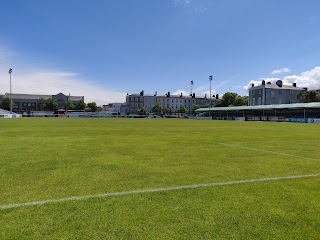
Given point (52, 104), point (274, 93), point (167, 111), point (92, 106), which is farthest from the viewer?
point (167, 111)

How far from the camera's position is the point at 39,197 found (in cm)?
535

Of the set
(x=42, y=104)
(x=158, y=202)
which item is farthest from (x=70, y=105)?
(x=158, y=202)

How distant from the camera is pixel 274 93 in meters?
117

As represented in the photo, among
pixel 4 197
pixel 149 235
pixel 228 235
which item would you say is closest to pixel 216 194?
pixel 228 235

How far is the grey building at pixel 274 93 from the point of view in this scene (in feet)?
381

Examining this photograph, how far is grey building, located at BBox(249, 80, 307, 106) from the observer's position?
381 feet

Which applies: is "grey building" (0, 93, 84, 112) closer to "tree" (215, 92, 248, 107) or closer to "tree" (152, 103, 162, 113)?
"tree" (152, 103, 162, 113)

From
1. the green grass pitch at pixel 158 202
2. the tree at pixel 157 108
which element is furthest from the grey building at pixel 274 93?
the green grass pitch at pixel 158 202

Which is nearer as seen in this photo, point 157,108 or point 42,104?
point 42,104

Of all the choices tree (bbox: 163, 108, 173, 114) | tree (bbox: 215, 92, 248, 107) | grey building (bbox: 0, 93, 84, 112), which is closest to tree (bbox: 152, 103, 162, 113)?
tree (bbox: 163, 108, 173, 114)

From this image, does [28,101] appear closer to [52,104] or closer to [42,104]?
[42,104]

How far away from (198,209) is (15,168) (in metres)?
5.88

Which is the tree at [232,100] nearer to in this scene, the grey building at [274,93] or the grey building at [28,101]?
the grey building at [274,93]

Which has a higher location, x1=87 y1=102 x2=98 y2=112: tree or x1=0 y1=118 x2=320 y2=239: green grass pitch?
x1=87 y1=102 x2=98 y2=112: tree
